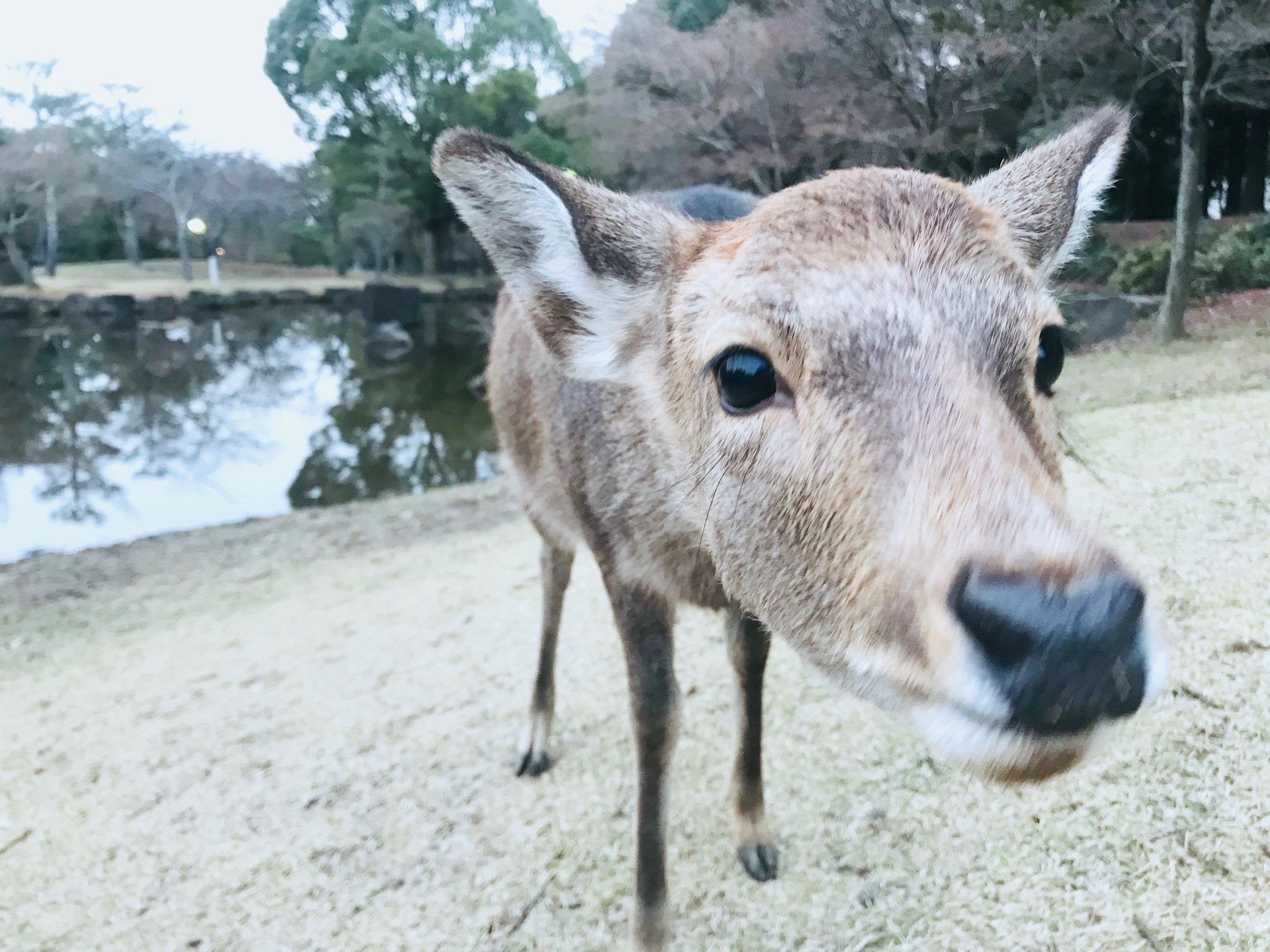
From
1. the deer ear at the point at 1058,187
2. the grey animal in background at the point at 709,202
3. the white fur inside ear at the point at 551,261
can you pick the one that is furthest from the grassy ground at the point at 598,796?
the grey animal in background at the point at 709,202

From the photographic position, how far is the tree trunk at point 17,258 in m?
28.7

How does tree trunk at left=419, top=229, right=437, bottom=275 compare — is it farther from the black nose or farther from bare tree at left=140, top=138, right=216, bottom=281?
the black nose

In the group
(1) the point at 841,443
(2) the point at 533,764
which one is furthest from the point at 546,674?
(1) the point at 841,443

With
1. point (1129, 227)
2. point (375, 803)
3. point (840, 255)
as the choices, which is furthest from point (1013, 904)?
point (1129, 227)

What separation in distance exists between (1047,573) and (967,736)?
256 mm

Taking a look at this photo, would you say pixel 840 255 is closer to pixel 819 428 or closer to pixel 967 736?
pixel 819 428

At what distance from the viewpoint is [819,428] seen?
4.49 ft

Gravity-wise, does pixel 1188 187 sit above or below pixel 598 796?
above

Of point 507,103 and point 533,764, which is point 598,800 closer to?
point 533,764

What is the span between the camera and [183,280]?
111 ft

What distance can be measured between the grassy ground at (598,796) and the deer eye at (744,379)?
0.87 metres

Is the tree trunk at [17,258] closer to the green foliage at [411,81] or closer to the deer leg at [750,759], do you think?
the green foliage at [411,81]

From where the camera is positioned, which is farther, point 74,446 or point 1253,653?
point 74,446

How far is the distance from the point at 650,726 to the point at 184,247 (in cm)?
3746
